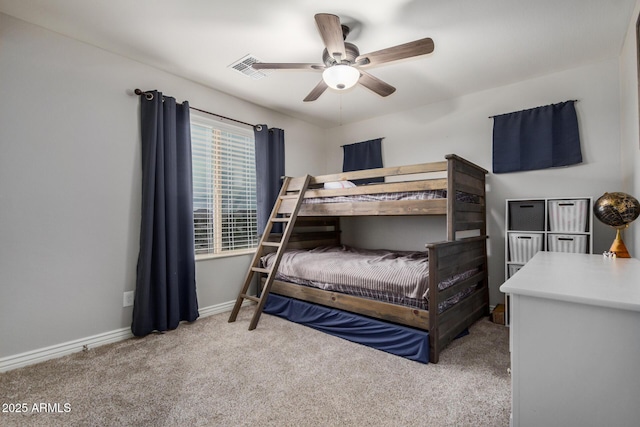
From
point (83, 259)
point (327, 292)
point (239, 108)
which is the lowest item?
point (327, 292)

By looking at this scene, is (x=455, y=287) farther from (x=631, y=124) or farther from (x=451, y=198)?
(x=631, y=124)

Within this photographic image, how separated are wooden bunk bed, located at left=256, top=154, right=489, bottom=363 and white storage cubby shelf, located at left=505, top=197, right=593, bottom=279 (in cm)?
27

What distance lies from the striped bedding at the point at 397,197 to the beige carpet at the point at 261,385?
1.21 meters

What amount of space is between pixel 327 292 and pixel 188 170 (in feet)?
5.77

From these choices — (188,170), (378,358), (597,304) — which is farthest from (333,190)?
(597,304)

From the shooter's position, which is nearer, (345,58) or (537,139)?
(345,58)

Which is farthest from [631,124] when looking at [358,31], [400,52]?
[358,31]

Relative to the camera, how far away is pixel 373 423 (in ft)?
4.88

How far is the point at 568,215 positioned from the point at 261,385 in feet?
9.20

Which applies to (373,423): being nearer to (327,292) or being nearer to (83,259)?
(327,292)

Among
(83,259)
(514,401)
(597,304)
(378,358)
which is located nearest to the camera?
(597,304)

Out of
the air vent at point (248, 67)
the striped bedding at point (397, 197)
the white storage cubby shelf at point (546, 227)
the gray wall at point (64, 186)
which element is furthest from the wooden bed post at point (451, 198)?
the gray wall at point (64, 186)

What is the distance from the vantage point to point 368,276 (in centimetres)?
248

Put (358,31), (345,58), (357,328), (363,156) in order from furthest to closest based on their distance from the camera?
(363,156) → (357,328) → (358,31) → (345,58)
